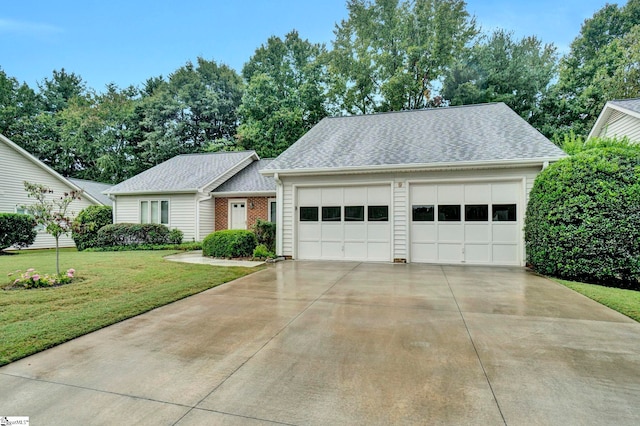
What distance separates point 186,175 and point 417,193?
12.4 meters

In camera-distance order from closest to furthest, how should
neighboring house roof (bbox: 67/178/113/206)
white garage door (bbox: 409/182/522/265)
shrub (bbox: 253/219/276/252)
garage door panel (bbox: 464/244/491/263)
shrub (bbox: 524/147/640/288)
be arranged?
shrub (bbox: 524/147/640/288) → white garage door (bbox: 409/182/522/265) → garage door panel (bbox: 464/244/491/263) → shrub (bbox: 253/219/276/252) → neighboring house roof (bbox: 67/178/113/206)

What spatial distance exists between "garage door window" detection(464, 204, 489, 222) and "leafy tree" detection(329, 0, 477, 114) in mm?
14281

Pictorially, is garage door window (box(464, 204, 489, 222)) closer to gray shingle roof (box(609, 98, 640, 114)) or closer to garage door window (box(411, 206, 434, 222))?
garage door window (box(411, 206, 434, 222))

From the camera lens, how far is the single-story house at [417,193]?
329 inches

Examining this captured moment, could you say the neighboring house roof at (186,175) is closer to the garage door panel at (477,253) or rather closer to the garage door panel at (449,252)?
the garage door panel at (449,252)

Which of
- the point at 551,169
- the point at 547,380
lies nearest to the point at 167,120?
the point at 551,169

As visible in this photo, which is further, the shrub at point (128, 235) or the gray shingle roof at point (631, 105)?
the shrub at point (128, 235)

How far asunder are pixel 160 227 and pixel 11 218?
5.82 metres

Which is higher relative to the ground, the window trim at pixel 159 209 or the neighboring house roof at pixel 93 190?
the neighboring house roof at pixel 93 190

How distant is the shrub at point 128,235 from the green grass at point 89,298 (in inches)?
189

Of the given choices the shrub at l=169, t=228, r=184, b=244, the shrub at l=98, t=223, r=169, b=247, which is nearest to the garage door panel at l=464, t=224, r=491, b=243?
the shrub at l=169, t=228, r=184, b=244

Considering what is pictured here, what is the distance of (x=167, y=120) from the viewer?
1011 inches

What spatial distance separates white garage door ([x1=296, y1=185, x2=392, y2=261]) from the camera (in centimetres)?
922

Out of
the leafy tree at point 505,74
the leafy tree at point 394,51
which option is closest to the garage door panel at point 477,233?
the leafy tree at point 505,74
